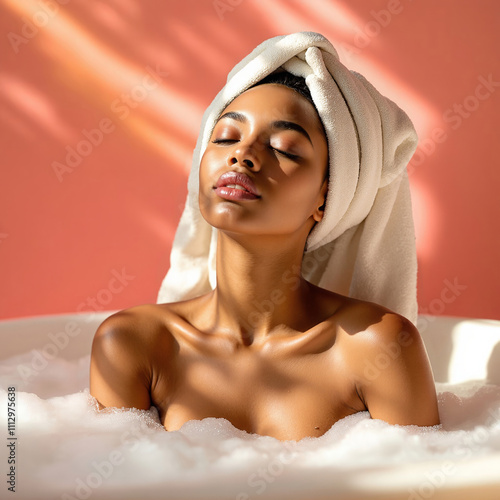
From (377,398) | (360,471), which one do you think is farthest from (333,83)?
(360,471)

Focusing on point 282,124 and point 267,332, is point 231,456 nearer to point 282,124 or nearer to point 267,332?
point 267,332

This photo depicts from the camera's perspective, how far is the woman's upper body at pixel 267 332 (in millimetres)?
1307

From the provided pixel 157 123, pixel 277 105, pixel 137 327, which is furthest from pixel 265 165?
pixel 157 123

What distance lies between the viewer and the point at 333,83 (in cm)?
144

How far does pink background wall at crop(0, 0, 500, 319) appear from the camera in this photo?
234 centimetres

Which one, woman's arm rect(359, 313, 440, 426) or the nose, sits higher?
the nose

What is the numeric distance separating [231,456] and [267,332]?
41cm

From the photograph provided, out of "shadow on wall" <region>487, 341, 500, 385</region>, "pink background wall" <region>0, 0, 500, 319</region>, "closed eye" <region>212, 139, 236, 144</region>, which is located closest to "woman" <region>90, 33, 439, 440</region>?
"closed eye" <region>212, 139, 236, 144</region>

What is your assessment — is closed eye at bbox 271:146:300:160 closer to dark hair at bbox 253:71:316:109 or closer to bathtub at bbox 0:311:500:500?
dark hair at bbox 253:71:316:109

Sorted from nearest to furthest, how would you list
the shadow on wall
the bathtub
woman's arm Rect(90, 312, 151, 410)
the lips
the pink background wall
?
Result: the bathtub < the lips < woman's arm Rect(90, 312, 151, 410) < the shadow on wall < the pink background wall

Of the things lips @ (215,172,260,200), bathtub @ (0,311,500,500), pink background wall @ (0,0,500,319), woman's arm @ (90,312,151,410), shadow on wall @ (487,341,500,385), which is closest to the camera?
bathtub @ (0,311,500,500)

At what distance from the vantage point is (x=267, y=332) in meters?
1.45

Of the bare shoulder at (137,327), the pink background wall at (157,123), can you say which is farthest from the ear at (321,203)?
the pink background wall at (157,123)

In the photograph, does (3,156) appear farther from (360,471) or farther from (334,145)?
(360,471)
